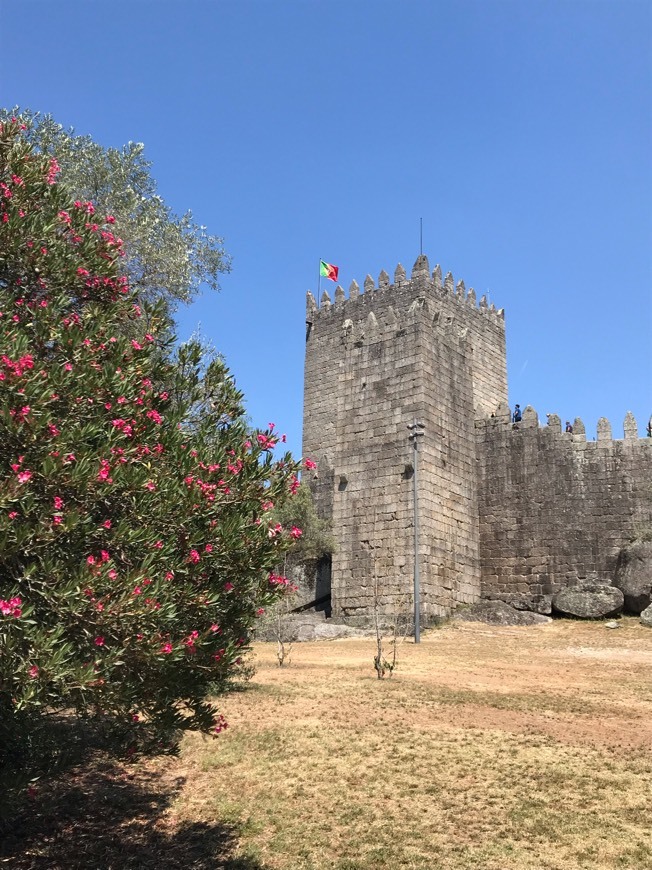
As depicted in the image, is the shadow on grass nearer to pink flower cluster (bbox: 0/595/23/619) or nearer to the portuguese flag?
pink flower cluster (bbox: 0/595/23/619)

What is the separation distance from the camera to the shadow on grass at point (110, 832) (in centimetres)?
832

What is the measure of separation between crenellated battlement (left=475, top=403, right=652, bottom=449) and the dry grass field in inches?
486

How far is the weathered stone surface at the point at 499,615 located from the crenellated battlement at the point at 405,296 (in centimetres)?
1663

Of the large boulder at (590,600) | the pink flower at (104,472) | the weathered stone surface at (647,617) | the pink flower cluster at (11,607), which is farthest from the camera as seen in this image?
the large boulder at (590,600)

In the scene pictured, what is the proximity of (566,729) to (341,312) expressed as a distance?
31311 mm

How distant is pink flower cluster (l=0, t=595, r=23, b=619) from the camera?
195 inches

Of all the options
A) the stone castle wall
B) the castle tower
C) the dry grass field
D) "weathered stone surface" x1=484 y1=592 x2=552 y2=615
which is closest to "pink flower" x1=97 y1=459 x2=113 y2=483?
the dry grass field

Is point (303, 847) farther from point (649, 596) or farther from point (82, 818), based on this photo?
point (649, 596)

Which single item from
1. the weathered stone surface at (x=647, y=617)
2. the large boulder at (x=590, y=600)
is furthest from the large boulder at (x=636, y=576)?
the weathered stone surface at (x=647, y=617)

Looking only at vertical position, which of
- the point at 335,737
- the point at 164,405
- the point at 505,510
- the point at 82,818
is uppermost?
the point at 505,510

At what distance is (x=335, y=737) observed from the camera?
37.2 feet

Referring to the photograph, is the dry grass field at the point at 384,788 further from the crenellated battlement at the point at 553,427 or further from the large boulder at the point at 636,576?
the crenellated battlement at the point at 553,427

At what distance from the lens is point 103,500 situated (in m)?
5.76

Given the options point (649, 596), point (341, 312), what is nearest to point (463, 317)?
point (341, 312)
